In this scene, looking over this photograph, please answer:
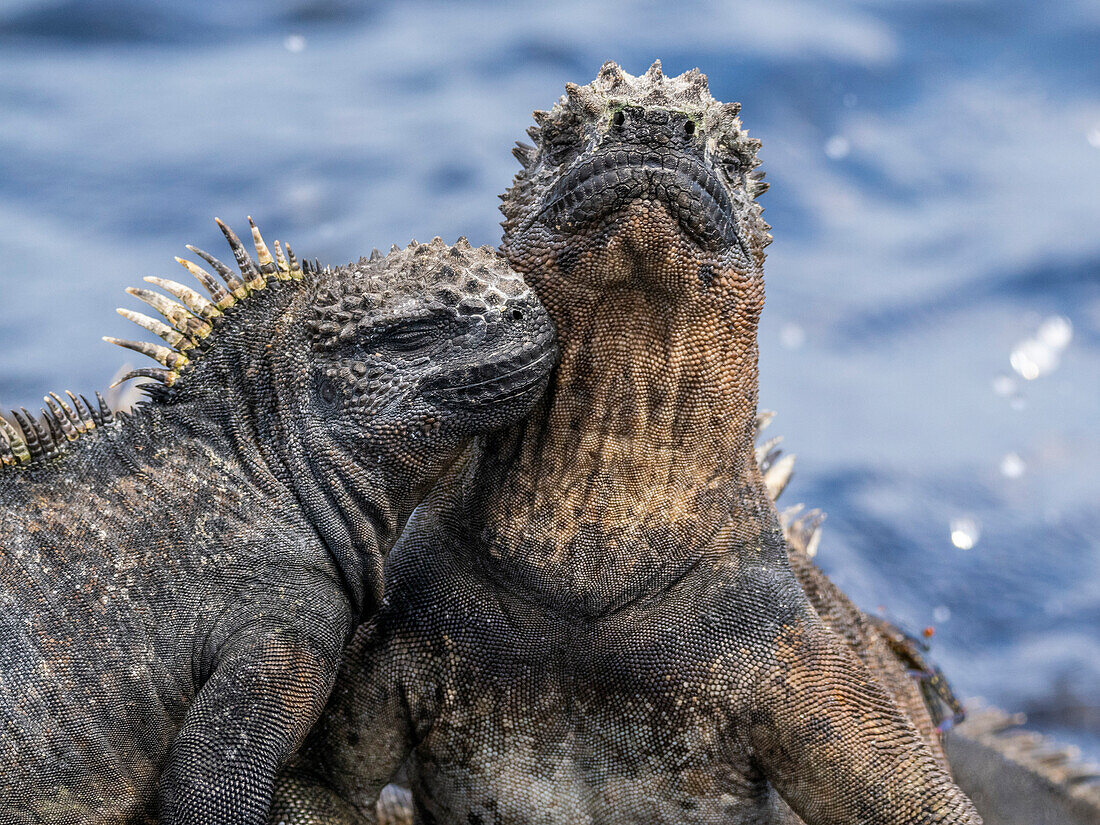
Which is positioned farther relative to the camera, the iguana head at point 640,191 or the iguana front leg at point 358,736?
the iguana front leg at point 358,736

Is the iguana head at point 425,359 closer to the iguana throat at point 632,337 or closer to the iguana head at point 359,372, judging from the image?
the iguana head at point 359,372

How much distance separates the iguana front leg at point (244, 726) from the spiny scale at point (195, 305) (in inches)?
32.8

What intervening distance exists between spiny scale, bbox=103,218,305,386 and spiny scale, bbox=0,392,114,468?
0.49ft

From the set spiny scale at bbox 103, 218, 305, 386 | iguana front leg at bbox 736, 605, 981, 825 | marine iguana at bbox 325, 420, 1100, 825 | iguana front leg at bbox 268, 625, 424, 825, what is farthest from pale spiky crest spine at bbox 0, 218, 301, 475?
marine iguana at bbox 325, 420, 1100, 825

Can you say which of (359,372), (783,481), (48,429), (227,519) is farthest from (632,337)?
(783,481)

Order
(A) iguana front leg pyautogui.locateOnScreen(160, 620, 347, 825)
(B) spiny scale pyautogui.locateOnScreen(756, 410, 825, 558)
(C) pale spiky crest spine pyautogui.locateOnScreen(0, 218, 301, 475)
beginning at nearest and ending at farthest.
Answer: (A) iguana front leg pyautogui.locateOnScreen(160, 620, 347, 825), (C) pale spiky crest spine pyautogui.locateOnScreen(0, 218, 301, 475), (B) spiny scale pyautogui.locateOnScreen(756, 410, 825, 558)

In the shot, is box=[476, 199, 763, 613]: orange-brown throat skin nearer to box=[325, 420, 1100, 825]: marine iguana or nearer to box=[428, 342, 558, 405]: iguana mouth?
box=[428, 342, 558, 405]: iguana mouth

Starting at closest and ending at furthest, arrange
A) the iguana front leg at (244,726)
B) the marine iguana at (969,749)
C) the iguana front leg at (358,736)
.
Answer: the iguana front leg at (244,726) → the iguana front leg at (358,736) → the marine iguana at (969,749)

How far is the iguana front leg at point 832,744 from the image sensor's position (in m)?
3.56

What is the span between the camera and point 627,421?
11.5 ft

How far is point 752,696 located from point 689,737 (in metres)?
0.23

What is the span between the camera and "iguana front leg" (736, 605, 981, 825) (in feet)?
11.7

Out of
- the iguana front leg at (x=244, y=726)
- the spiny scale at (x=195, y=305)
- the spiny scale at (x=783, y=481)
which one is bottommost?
the iguana front leg at (x=244, y=726)

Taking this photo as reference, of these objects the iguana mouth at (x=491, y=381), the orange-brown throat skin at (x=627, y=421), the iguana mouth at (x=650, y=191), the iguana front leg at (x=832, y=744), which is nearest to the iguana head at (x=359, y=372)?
the iguana mouth at (x=491, y=381)
